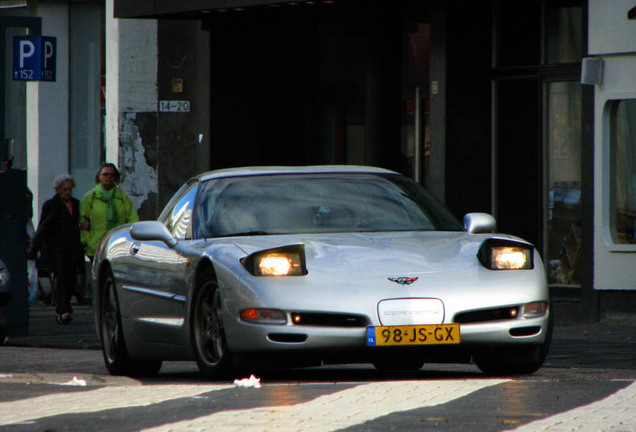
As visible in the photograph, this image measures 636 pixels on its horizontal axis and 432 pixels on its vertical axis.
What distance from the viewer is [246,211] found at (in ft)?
32.2

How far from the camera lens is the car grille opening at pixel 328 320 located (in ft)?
28.6

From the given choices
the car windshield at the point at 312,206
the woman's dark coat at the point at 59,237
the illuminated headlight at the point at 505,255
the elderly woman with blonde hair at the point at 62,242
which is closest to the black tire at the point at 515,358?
the illuminated headlight at the point at 505,255

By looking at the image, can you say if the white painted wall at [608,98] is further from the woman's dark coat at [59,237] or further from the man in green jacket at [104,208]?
the woman's dark coat at [59,237]

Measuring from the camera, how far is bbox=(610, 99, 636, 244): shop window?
17.0m

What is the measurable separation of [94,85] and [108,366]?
1441cm

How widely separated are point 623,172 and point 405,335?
29.5ft

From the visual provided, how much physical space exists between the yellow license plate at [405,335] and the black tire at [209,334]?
0.85m

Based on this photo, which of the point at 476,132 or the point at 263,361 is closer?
the point at 263,361

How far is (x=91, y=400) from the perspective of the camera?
299 inches

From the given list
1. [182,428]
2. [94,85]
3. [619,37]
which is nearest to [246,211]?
[182,428]

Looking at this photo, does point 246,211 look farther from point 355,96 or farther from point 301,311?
point 355,96

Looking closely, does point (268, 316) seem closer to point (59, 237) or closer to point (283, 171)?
point (283, 171)

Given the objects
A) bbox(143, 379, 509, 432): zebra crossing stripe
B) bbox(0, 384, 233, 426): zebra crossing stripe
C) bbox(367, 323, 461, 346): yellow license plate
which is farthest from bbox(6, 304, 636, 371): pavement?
bbox(0, 384, 233, 426): zebra crossing stripe

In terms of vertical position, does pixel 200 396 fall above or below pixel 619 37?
below
